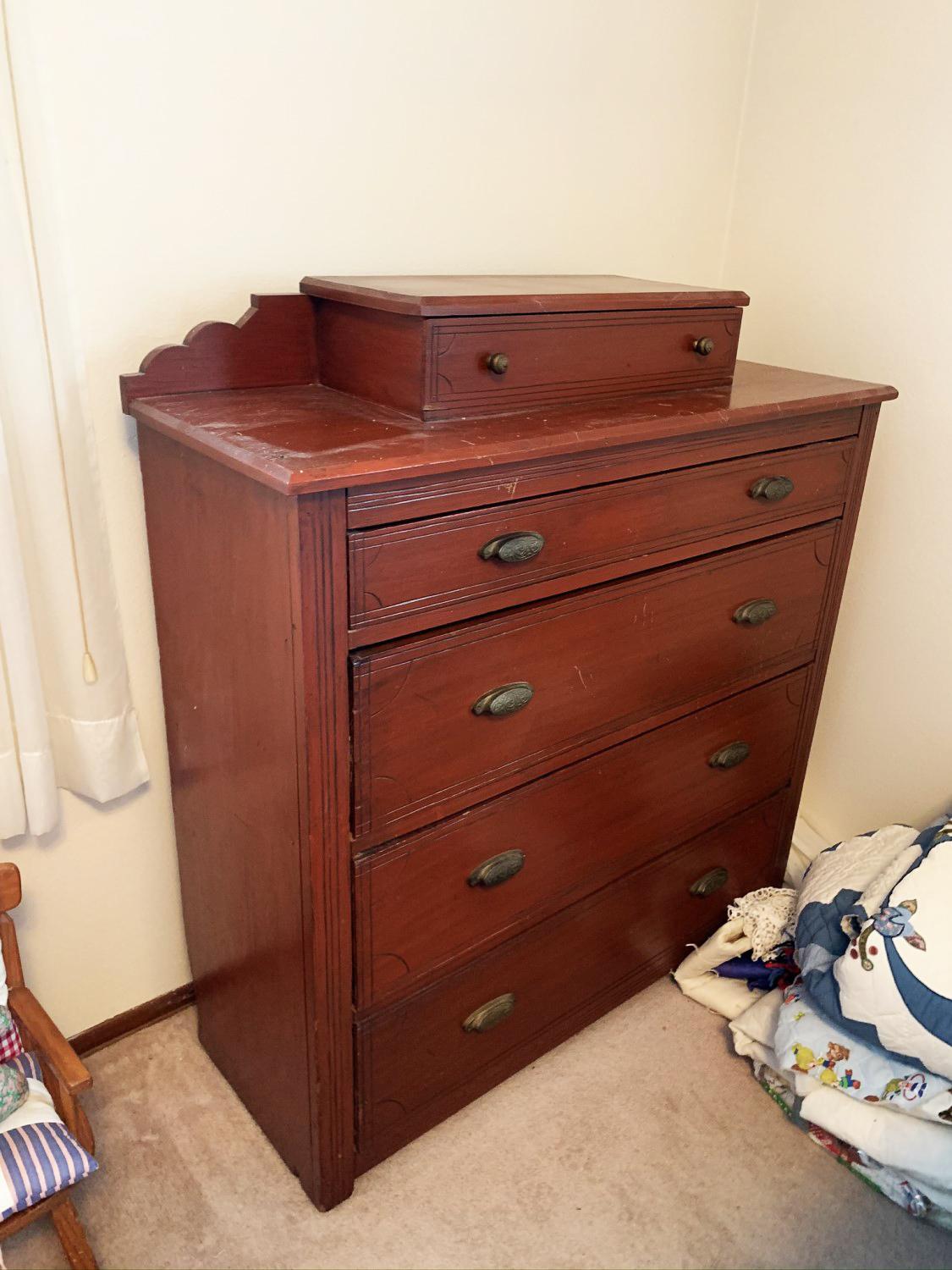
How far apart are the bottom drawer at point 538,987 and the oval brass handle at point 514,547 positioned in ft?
2.09

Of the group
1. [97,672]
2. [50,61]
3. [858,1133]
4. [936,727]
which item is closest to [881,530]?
[936,727]

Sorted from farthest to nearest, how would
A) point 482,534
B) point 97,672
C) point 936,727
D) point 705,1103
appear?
point 936,727, point 705,1103, point 97,672, point 482,534

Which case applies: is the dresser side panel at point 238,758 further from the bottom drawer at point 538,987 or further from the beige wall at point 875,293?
the beige wall at point 875,293

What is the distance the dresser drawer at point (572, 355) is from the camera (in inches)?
48.7

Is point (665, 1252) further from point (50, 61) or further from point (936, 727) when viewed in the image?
point (50, 61)

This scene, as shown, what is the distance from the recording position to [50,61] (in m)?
1.19

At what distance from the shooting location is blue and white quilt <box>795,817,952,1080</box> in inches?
58.2

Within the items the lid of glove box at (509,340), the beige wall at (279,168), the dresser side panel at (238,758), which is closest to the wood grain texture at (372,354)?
the lid of glove box at (509,340)

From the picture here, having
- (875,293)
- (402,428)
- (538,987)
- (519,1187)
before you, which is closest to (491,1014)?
(538,987)

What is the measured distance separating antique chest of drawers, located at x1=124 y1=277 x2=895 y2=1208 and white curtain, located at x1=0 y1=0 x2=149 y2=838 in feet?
0.27

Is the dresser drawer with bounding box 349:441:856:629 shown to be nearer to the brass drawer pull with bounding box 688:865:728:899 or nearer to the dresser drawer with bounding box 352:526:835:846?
the dresser drawer with bounding box 352:526:835:846

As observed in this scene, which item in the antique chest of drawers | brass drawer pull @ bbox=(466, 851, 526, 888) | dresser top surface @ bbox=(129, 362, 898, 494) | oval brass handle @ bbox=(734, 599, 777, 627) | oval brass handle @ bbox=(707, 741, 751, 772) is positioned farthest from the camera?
oval brass handle @ bbox=(707, 741, 751, 772)

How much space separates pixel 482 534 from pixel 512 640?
0.17m

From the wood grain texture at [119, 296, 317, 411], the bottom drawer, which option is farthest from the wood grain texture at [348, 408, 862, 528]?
the bottom drawer
